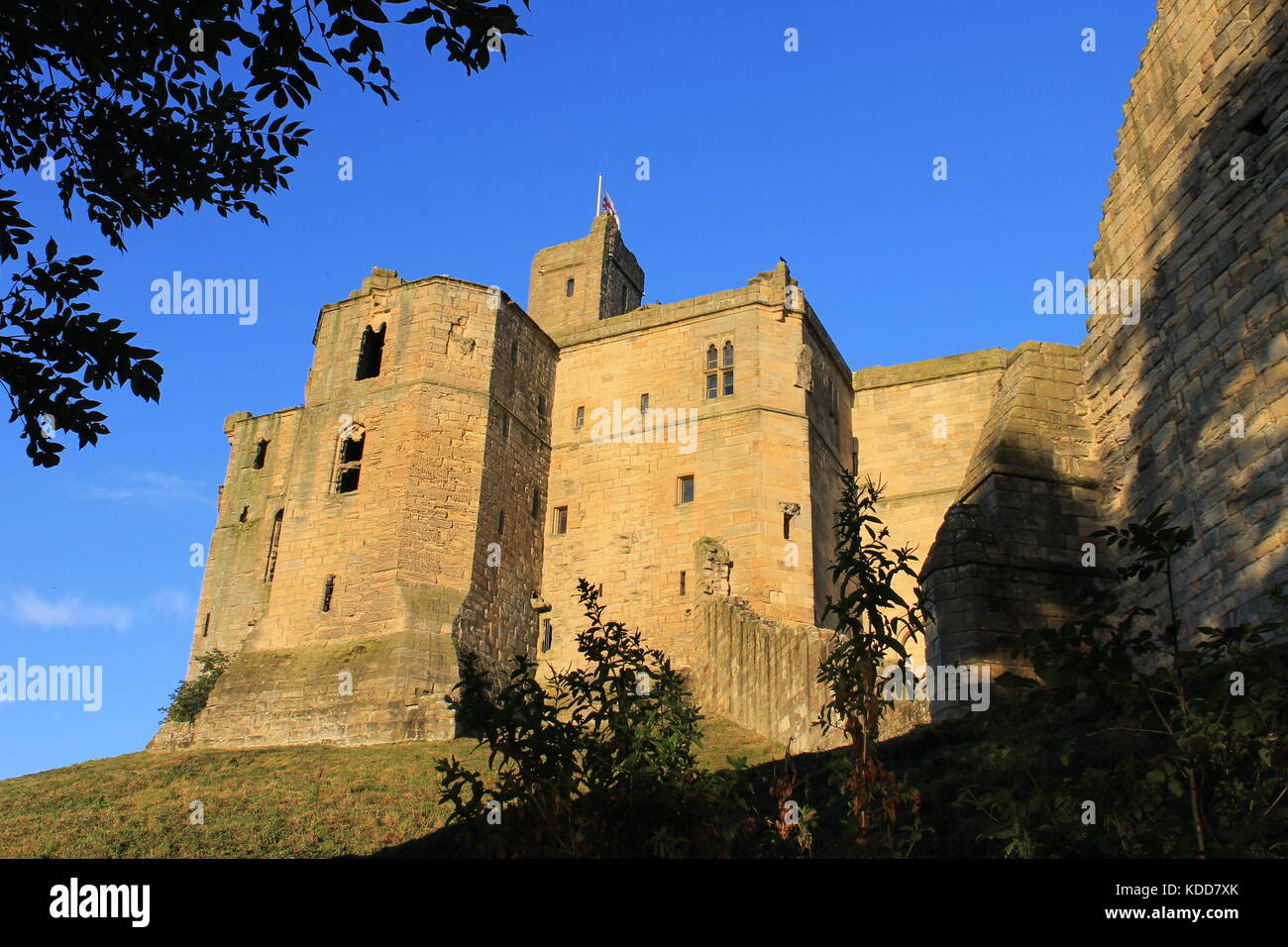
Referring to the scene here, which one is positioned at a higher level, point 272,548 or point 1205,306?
point 272,548

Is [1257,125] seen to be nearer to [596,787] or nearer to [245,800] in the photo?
[596,787]

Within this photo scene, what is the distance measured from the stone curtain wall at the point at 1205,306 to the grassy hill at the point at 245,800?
28.8ft

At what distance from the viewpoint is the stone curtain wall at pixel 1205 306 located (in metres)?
10.3

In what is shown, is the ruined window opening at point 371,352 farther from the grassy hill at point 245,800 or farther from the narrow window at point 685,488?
the grassy hill at point 245,800

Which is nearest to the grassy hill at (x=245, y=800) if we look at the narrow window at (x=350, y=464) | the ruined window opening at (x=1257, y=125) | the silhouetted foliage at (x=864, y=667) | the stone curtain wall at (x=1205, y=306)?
the narrow window at (x=350, y=464)

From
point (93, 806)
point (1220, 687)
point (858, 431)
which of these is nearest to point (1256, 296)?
point (1220, 687)

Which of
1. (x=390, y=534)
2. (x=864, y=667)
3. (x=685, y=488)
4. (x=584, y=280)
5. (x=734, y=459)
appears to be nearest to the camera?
(x=864, y=667)

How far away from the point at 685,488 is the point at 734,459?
1.77 m

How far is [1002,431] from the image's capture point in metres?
13.2

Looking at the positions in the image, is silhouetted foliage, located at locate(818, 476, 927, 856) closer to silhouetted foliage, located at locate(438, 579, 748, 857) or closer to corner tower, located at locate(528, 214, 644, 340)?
silhouetted foliage, located at locate(438, 579, 748, 857)

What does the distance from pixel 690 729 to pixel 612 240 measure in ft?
131

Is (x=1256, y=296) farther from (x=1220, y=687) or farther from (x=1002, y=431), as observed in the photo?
(x=1220, y=687)

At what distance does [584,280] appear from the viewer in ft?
145

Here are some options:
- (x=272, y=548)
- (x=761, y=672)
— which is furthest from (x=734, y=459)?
(x=272, y=548)
